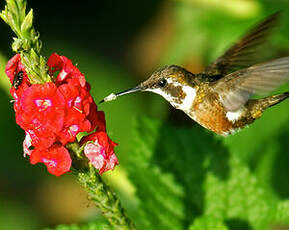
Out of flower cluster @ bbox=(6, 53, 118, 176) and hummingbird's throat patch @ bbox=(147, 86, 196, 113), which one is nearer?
flower cluster @ bbox=(6, 53, 118, 176)

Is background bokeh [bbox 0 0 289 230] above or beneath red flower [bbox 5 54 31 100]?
above

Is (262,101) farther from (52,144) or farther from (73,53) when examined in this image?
(73,53)

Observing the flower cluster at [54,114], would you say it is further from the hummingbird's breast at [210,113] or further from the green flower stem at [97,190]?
the hummingbird's breast at [210,113]

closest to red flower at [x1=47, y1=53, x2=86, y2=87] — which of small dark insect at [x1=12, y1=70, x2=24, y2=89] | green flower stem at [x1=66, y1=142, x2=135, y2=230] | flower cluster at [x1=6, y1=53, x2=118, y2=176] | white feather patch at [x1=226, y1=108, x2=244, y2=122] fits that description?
flower cluster at [x1=6, y1=53, x2=118, y2=176]

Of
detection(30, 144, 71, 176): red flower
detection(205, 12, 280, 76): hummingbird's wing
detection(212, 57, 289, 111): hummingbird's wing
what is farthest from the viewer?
detection(205, 12, 280, 76): hummingbird's wing

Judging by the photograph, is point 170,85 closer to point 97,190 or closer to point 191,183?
point 97,190

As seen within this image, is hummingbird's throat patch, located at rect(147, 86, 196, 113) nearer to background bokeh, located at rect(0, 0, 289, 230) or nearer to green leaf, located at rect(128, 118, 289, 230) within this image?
green leaf, located at rect(128, 118, 289, 230)

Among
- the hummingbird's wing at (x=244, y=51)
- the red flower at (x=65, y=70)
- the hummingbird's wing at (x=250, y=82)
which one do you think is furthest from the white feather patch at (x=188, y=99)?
the red flower at (x=65, y=70)
